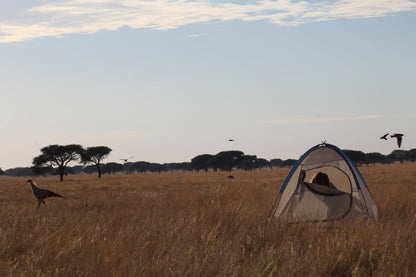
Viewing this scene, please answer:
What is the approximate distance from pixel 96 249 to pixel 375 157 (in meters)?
125

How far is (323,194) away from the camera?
385 inches

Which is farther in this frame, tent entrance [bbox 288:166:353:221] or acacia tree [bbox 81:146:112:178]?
acacia tree [bbox 81:146:112:178]

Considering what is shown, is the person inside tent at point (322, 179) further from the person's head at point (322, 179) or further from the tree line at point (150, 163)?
the tree line at point (150, 163)

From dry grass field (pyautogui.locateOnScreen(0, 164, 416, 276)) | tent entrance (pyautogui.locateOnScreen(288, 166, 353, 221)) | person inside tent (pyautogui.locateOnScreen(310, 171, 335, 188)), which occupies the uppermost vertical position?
person inside tent (pyautogui.locateOnScreen(310, 171, 335, 188))

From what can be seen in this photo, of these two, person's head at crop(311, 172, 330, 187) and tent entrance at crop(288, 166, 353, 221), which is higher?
person's head at crop(311, 172, 330, 187)

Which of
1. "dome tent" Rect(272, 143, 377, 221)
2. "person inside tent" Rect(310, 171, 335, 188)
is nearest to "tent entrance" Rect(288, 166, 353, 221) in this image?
"dome tent" Rect(272, 143, 377, 221)

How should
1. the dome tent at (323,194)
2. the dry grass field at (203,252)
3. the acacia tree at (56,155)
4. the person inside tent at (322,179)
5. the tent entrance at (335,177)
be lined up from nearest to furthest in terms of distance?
the dry grass field at (203,252), the dome tent at (323,194), the person inside tent at (322,179), the tent entrance at (335,177), the acacia tree at (56,155)

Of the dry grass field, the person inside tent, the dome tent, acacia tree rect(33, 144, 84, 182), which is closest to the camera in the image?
the dry grass field

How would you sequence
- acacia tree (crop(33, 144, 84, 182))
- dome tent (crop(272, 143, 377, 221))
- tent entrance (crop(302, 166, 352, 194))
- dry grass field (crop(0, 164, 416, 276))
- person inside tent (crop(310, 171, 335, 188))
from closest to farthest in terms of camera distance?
dry grass field (crop(0, 164, 416, 276)) < dome tent (crop(272, 143, 377, 221)) < person inside tent (crop(310, 171, 335, 188)) < tent entrance (crop(302, 166, 352, 194)) < acacia tree (crop(33, 144, 84, 182))

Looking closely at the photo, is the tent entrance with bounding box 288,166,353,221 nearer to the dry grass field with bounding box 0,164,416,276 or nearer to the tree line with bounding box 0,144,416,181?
the dry grass field with bounding box 0,164,416,276

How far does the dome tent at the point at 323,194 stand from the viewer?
375 inches

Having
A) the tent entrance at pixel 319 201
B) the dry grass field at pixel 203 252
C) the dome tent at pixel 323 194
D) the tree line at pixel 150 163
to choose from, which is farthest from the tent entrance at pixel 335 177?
the tree line at pixel 150 163

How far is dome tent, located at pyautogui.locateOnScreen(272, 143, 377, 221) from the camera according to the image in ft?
31.2

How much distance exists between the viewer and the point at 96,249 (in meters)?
5.83
